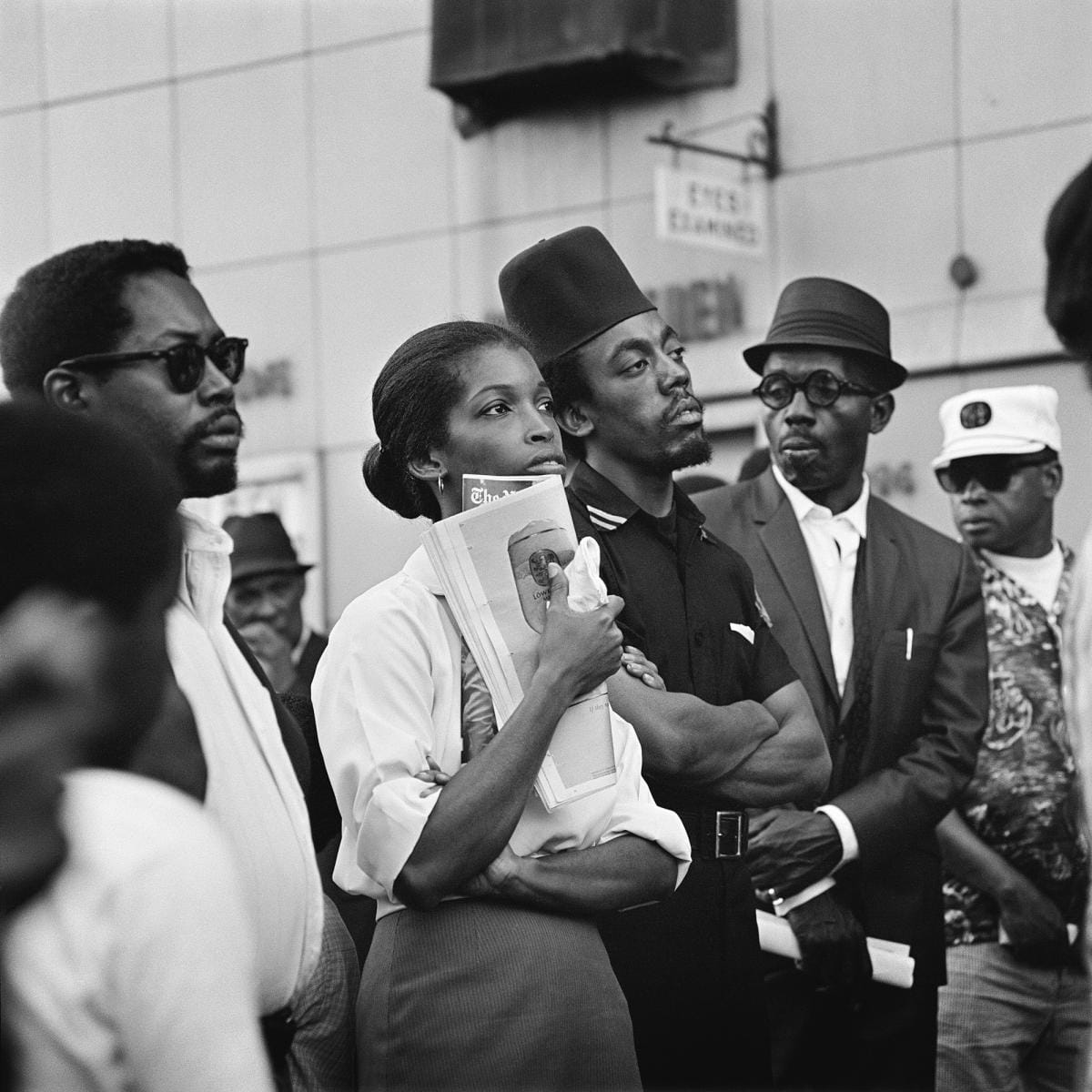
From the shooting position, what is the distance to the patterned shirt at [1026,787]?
5758 mm

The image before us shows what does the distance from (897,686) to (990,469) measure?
1.12 metres

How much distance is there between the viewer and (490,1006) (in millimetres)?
3141

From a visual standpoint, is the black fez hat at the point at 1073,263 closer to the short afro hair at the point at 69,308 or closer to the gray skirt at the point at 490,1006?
the gray skirt at the point at 490,1006

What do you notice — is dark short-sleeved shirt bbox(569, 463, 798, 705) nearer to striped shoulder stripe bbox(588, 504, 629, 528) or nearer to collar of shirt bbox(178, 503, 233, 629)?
striped shoulder stripe bbox(588, 504, 629, 528)

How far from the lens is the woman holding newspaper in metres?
3.16

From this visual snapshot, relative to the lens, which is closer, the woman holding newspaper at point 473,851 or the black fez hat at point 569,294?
the woman holding newspaper at point 473,851

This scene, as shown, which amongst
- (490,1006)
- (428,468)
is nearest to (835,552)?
(428,468)

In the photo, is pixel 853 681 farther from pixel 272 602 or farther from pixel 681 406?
pixel 272 602

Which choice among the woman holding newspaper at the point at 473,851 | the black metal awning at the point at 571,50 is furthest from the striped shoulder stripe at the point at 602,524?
the black metal awning at the point at 571,50

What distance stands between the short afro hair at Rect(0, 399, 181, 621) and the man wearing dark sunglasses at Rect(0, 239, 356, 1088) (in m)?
0.83

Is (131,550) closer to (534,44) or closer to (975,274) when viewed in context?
(975,274)

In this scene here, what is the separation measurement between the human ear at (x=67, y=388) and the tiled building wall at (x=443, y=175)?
7.89 m

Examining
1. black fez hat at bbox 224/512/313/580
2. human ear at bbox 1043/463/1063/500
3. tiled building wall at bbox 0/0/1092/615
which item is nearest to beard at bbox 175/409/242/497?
human ear at bbox 1043/463/1063/500

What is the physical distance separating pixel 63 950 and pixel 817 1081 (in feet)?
12.2
